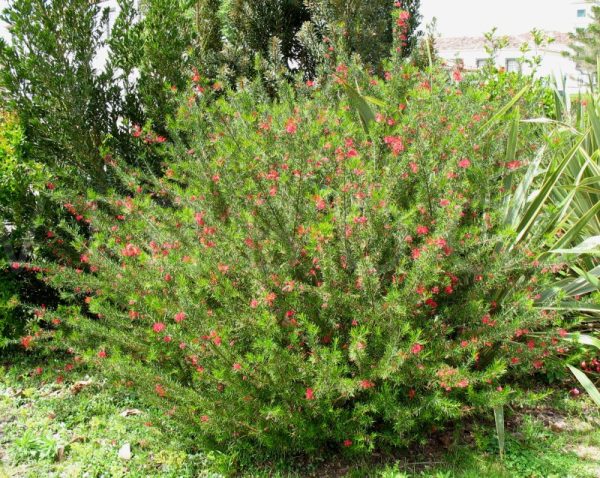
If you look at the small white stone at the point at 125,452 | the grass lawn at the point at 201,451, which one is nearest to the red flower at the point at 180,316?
the grass lawn at the point at 201,451

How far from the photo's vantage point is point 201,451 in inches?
129

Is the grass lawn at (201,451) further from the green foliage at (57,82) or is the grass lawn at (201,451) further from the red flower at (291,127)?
the green foliage at (57,82)

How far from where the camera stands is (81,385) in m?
4.14

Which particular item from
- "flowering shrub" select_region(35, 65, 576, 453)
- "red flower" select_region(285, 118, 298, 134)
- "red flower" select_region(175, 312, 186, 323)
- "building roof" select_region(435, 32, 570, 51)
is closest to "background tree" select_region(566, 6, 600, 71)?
"building roof" select_region(435, 32, 570, 51)

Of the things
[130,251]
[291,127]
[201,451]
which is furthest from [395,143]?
[201,451]

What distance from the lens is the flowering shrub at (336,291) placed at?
110 inches

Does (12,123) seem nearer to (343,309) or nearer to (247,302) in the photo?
(247,302)

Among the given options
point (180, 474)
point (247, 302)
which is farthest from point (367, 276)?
point (180, 474)

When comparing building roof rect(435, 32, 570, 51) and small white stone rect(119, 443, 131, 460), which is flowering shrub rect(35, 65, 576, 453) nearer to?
small white stone rect(119, 443, 131, 460)

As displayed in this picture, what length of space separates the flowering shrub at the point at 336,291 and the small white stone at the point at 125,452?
1.19 ft

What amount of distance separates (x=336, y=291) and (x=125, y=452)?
1.57 m

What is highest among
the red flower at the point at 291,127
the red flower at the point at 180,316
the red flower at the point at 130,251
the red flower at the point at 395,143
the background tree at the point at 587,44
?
the red flower at the point at 291,127

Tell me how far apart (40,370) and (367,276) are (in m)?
2.91

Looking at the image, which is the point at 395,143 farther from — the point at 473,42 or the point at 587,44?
the point at 587,44
